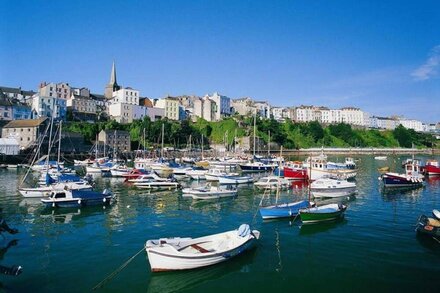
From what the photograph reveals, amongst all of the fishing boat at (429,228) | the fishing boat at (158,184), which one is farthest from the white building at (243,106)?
the fishing boat at (429,228)

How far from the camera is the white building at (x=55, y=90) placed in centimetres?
11306

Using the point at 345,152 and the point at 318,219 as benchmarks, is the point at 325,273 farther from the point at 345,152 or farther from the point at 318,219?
the point at 345,152

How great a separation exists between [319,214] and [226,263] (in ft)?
33.3

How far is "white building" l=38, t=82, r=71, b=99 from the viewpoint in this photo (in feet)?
371

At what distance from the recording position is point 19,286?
1479 cm

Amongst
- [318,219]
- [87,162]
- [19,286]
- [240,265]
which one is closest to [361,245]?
[318,219]

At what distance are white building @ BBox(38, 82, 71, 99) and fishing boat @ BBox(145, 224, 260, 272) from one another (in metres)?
112

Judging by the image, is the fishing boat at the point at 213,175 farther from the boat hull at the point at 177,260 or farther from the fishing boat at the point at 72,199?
the boat hull at the point at 177,260

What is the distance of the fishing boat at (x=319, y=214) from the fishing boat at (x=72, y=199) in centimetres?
1839

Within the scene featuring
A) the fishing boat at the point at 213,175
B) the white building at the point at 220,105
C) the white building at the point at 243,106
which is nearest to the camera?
the fishing boat at the point at 213,175

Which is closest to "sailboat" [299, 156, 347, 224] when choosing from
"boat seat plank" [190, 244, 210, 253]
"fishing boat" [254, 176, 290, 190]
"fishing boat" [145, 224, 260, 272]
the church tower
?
"fishing boat" [145, 224, 260, 272]

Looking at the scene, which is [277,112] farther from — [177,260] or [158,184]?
[177,260]

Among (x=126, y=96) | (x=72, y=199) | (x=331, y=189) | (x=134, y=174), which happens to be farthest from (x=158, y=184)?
(x=126, y=96)

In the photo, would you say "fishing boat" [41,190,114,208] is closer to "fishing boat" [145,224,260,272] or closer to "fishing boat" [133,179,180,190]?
"fishing boat" [133,179,180,190]
